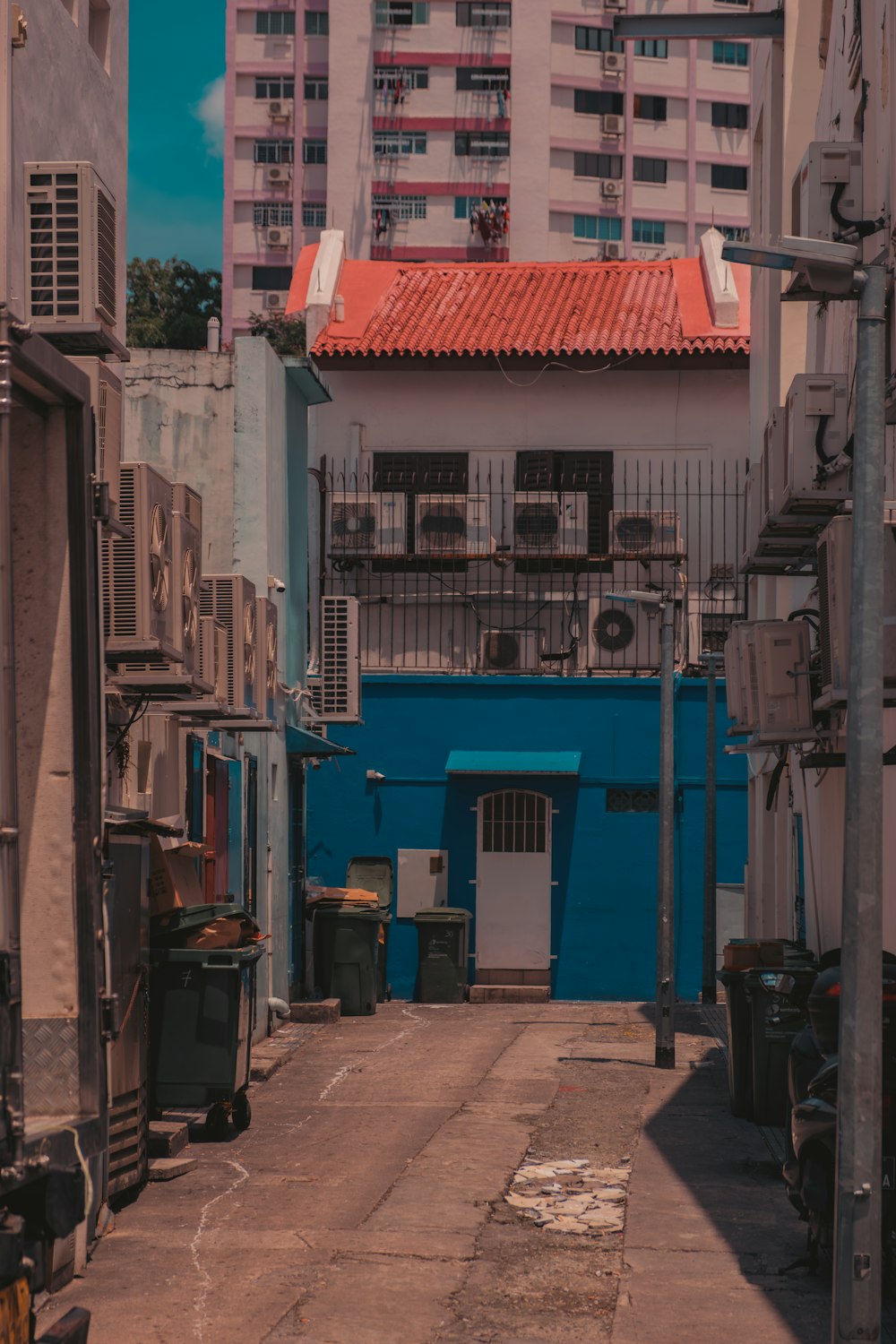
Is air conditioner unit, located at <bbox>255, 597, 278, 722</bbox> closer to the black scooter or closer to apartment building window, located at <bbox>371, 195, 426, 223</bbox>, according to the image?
the black scooter

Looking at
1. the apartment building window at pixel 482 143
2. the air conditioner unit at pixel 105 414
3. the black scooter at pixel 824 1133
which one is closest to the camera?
the black scooter at pixel 824 1133

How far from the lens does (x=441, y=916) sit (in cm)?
2562

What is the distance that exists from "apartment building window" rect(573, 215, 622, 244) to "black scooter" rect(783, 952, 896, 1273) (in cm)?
6232

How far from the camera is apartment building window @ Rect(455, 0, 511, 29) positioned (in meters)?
67.1

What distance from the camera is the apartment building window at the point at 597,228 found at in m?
70.4

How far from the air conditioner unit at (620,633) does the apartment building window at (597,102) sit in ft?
139

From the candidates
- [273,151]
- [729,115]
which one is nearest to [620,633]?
[273,151]

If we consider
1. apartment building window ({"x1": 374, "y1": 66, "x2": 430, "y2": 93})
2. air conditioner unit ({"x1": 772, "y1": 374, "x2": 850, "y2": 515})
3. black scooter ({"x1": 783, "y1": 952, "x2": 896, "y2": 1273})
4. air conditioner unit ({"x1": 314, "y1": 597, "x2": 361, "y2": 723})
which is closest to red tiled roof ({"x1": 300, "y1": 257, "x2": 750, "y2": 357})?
air conditioner unit ({"x1": 314, "y1": 597, "x2": 361, "y2": 723})

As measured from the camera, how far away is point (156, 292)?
6806 centimetres

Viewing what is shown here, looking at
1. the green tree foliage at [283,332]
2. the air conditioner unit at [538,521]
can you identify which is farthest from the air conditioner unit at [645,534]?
the green tree foliage at [283,332]

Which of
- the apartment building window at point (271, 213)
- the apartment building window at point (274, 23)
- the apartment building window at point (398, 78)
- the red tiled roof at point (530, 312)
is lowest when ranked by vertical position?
the red tiled roof at point (530, 312)

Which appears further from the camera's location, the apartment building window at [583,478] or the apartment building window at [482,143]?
the apartment building window at [482,143]

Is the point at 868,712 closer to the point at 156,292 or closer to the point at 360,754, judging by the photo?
the point at 360,754

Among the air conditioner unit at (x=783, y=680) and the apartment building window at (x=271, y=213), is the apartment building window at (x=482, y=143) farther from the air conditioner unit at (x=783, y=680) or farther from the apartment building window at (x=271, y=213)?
the air conditioner unit at (x=783, y=680)
